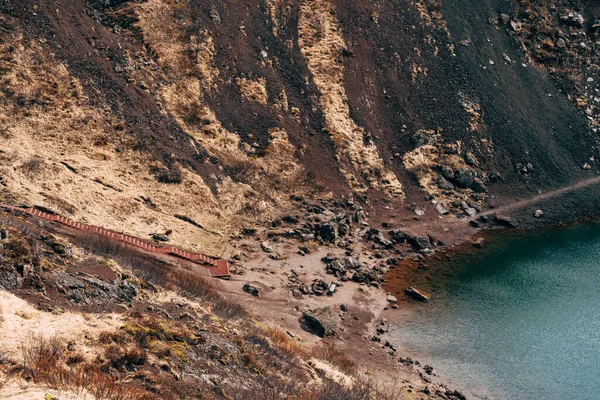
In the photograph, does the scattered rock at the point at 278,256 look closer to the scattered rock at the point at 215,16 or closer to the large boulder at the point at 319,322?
the large boulder at the point at 319,322

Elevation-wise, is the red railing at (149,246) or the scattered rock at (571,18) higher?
the scattered rock at (571,18)

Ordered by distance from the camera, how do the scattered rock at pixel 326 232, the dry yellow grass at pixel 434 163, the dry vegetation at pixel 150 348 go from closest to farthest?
the dry vegetation at pixel 150 348 → the scattered rock at pixel 326 232 → the dry yellow grass at pixel 434 163

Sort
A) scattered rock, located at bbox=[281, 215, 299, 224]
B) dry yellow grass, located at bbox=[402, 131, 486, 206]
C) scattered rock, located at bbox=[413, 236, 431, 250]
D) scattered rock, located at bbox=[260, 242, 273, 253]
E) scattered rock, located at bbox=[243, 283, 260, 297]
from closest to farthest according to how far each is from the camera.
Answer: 1. scattered rock, located at bbox=[243, 283, 260, 297]
2. scattered rock, located at bbox=[260, 242, 273, 253]
3. scattered rock, located at bbox=[281, 215, 299, 224]
4. scattered rock, located at bbox=[413, 236, 431, 250]
5. dry yellow grass, located at bbox=[402, 131, 486, 206]

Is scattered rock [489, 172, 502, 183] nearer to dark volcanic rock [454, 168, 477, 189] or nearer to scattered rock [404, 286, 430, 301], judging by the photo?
dark volcanic rock [454, 168, 477, 189]

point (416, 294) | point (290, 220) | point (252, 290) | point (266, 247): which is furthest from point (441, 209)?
point (252, 290)

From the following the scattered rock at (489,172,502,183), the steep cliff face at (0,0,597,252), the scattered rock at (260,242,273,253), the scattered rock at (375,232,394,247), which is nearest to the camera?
the steep cliff face at (0,0,597,252)

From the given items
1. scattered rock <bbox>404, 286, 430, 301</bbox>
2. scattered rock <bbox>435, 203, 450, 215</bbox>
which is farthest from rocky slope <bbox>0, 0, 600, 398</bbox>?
scattered rock <bbox>404, 286, 430, 301</bbox>

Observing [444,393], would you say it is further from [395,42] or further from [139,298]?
[395,42]

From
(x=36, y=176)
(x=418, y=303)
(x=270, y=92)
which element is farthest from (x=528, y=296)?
(x=36, y=176)

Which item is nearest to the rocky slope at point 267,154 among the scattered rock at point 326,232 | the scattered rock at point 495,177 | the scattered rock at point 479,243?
the scattered rock at point 326,232
